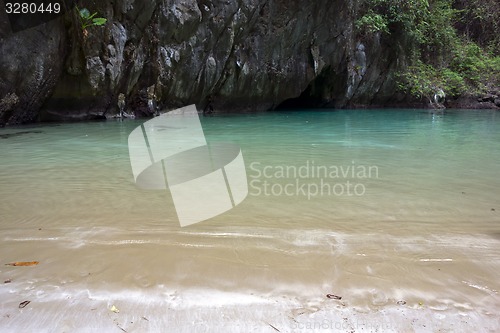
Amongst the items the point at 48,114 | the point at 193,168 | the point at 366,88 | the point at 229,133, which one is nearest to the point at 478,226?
the point at 193,168

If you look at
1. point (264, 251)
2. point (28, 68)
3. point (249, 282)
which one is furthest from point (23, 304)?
point (28, 68)

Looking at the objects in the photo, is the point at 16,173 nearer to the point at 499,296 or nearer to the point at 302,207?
the point at 302,207

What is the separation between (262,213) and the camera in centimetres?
301

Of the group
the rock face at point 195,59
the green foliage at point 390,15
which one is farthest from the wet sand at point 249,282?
the green foliage at point 390,15

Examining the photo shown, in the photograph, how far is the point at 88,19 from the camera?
10.4 m

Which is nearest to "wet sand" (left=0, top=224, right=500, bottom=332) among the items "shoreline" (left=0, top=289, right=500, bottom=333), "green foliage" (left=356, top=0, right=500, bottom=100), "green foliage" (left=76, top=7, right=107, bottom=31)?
"shoreline" (left=0, top=289, right=500, bottom=333)

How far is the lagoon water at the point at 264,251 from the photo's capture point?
1.69 meters

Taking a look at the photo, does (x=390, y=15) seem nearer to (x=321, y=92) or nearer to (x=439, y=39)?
(x=439, y=39)

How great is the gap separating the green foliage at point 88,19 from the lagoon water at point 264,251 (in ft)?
21.8

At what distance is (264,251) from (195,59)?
497 inches

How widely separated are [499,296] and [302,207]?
5.17 feet

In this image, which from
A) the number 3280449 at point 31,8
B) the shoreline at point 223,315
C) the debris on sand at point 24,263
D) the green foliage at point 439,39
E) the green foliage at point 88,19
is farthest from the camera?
the green foliage at point 439,39

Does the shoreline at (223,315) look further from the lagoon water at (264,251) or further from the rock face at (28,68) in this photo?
the rock face at (28,68)

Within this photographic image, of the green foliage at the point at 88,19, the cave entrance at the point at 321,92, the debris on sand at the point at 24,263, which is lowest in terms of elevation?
the debris on sand at the point at 24,263
